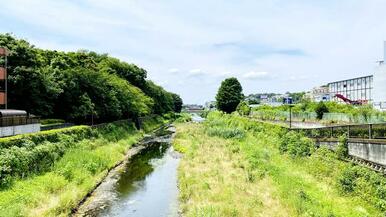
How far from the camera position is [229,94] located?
4483 inches

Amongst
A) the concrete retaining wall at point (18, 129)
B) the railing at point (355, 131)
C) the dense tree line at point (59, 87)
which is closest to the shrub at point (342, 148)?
the railing at point (355, 131)

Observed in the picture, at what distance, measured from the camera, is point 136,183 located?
92.7ft

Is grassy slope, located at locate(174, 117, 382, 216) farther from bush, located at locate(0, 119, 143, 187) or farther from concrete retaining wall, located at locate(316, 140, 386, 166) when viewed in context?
bush, located at locate(0, 119, 143, 187)

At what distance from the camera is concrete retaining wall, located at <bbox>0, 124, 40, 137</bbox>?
2733 centimetres

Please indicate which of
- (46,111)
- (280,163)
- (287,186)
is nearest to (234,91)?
(46,111)

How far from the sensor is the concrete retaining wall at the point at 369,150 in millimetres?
21547

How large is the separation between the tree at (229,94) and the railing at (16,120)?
8439cm

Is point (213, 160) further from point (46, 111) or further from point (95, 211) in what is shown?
point (46, 111)

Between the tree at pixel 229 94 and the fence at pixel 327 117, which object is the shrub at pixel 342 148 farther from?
the tree at pixel 229 94

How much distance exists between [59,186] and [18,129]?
9.43m

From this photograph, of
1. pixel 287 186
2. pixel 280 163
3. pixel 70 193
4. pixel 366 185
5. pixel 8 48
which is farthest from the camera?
pixel 8 48

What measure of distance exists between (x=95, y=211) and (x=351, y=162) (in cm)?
1629

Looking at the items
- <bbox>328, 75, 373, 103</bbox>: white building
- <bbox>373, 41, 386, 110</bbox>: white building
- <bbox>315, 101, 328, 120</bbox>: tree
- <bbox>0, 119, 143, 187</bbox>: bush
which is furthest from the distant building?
<bbox>0, 119, 143, 187</bbox>: bush

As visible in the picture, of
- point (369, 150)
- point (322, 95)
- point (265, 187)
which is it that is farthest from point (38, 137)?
point (322, 95)
